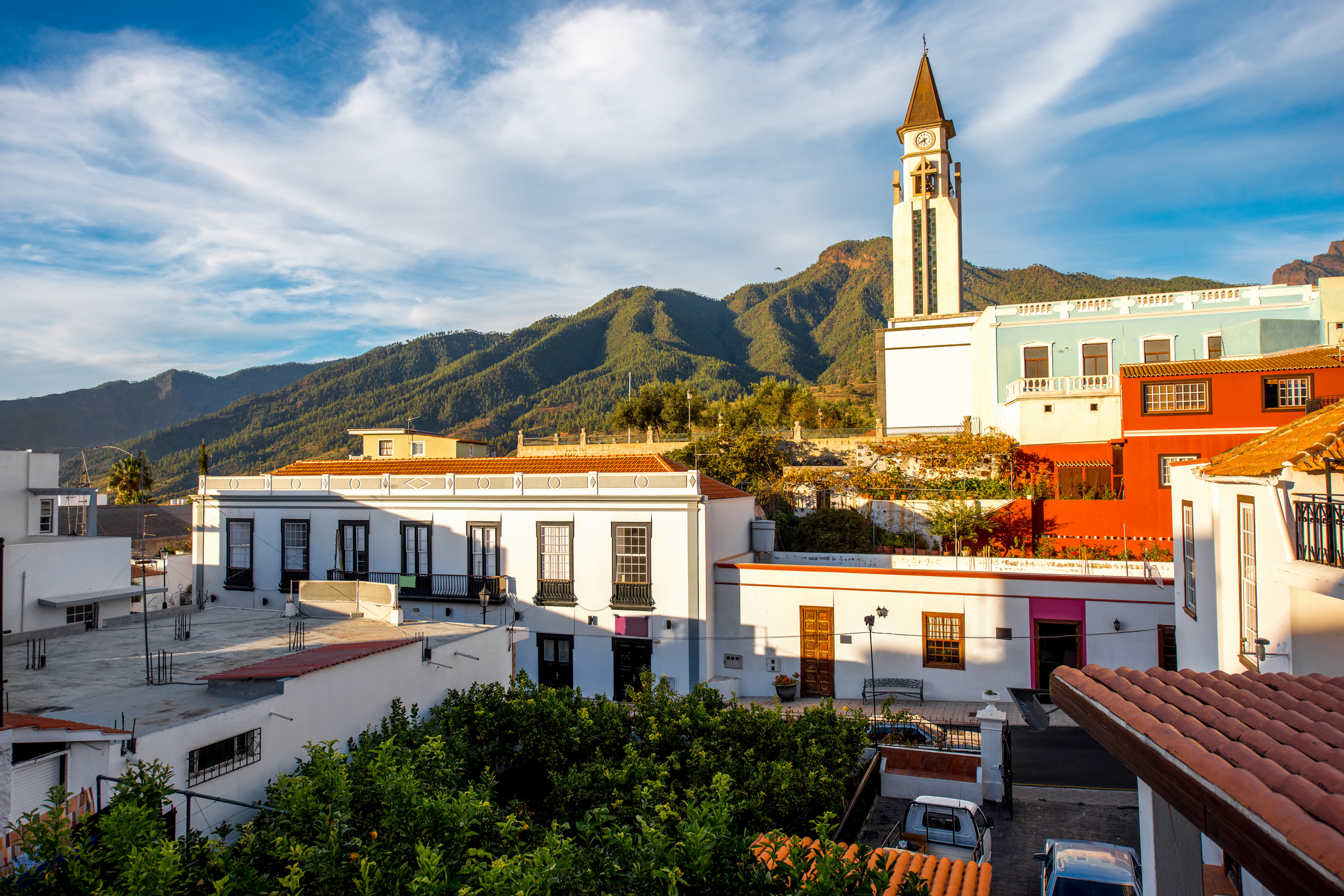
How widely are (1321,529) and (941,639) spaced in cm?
1445

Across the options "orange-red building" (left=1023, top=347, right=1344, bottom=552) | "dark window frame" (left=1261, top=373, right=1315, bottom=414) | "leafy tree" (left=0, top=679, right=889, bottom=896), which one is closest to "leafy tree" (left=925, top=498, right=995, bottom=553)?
"orange-red building" (left=1023, top=347, right=1344, bottom=552)

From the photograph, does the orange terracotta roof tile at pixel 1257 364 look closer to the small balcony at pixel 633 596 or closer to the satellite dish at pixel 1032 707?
the satellite dish at pixel 1032 707

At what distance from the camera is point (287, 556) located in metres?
25.7

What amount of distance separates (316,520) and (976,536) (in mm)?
22532

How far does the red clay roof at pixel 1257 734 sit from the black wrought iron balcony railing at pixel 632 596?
1660 cm

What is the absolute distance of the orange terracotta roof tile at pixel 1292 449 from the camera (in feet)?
22.6

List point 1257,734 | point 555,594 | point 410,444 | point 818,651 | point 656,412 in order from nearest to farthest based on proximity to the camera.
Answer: point 1257,734 < point 818,651 < point 555,594 < point 410,444 < point 656,412

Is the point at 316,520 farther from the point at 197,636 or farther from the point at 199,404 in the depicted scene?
the point at 199,404

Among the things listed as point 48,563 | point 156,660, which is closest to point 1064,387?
point 156,660

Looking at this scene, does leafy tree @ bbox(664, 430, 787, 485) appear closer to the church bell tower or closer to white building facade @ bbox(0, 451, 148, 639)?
the church bell tower

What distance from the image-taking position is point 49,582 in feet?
55.3

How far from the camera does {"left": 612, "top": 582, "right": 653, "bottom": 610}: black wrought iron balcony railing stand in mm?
21734

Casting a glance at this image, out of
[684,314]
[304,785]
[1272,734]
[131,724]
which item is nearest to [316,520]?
[131,724]

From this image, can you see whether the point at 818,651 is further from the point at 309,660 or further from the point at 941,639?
the point at 309,660
